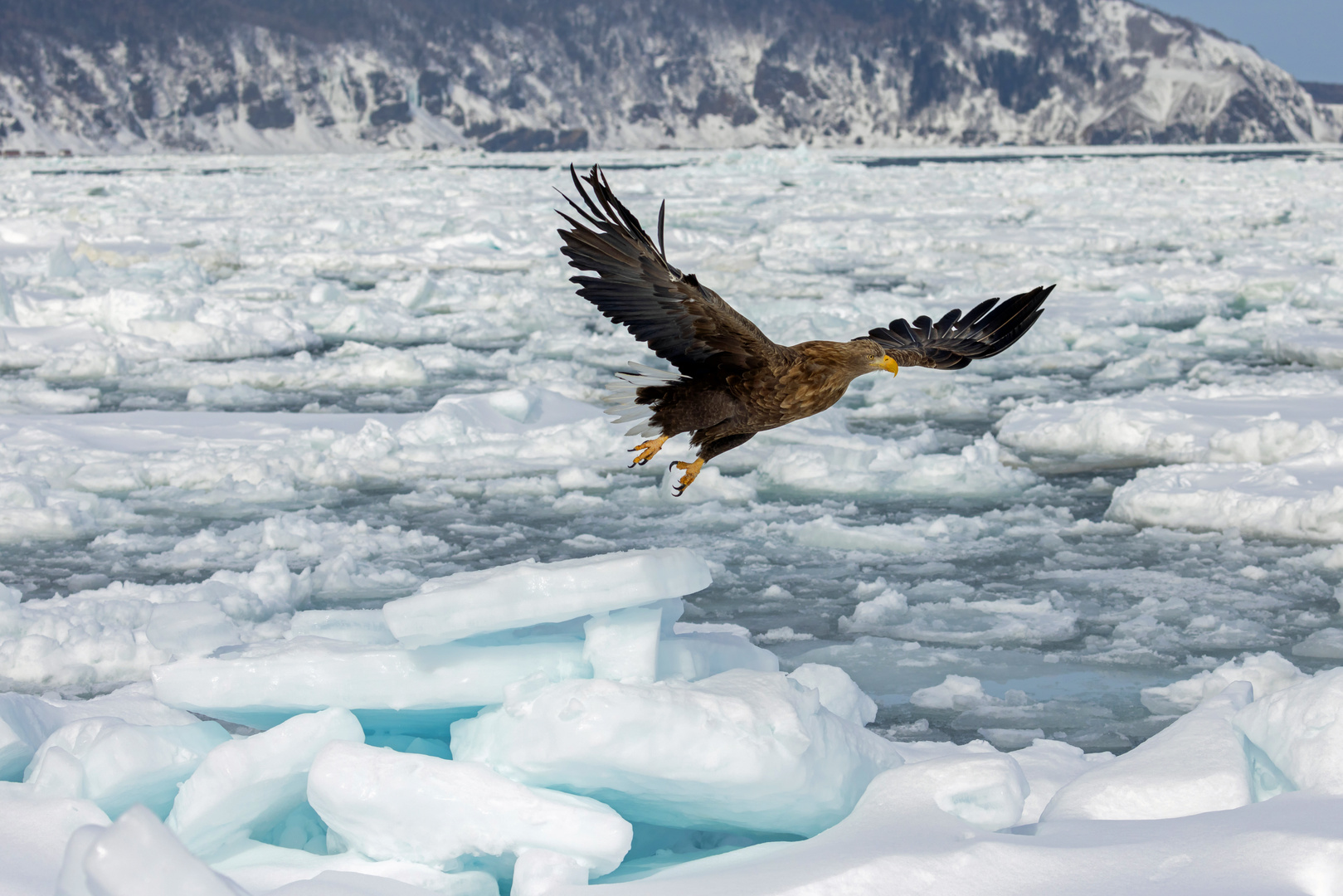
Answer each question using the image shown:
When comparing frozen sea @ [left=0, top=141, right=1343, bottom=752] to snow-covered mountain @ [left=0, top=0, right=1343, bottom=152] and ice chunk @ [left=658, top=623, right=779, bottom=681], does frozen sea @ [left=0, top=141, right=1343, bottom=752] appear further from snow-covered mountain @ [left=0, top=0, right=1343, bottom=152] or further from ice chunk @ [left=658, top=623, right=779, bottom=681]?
snow-covered mountain @ [left=0, top=0, right=1343, bottom=152]

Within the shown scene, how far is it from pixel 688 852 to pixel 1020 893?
944 millimetres

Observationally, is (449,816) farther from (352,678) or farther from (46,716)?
(46,716)

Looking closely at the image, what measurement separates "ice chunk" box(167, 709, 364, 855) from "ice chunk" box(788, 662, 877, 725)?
1.41 meters

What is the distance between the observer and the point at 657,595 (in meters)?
3.04

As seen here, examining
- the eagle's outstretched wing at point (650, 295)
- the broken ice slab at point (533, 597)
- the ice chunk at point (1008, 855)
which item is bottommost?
the ice chunk at point (1008, 855)

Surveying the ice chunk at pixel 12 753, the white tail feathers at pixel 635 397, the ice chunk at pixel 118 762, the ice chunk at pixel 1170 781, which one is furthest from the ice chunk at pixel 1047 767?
the ice chunk at pixel 12 753

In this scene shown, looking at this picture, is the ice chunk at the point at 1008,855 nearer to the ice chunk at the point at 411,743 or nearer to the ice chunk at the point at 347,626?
the ice chunk at the point at 411,743

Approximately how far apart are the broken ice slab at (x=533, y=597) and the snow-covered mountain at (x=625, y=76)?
83.8m

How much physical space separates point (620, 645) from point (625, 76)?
10876cm

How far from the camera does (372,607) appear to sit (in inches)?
197

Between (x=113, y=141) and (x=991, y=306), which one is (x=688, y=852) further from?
(x=113, y=141)

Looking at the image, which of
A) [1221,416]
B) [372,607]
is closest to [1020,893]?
[372,607]

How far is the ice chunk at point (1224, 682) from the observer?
4.07 meters

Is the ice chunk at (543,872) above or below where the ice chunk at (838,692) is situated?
above
